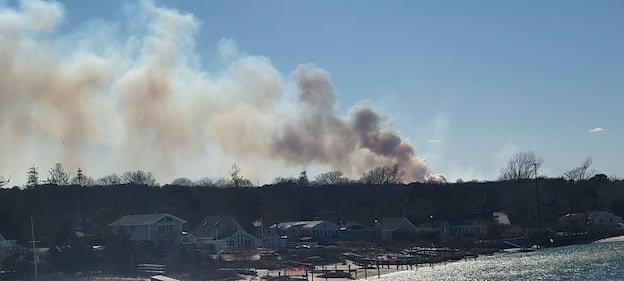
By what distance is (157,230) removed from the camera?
84.9m

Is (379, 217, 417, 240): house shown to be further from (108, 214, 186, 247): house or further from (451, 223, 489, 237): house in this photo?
(108, 214, 186, 247): house

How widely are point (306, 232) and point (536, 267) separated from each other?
116ft

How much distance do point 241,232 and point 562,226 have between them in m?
57.5

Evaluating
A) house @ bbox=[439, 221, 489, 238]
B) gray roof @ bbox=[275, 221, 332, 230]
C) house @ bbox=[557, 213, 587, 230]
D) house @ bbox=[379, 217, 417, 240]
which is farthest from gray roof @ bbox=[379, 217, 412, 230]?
house @ bbox=[557, 213, 587, 230]

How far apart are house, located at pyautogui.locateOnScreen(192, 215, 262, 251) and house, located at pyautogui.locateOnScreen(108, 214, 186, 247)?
3372mm

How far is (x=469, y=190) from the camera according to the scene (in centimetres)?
13812

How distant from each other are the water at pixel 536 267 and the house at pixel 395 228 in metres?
16.9

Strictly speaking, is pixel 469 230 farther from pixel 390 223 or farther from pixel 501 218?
pixel 501 218

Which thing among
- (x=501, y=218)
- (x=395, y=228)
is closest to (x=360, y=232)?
(x=395, y=228)

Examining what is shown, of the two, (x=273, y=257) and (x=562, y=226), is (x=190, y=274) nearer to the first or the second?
(x=273, y=257)

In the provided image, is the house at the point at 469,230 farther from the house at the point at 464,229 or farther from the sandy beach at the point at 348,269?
the sandy beach at the point at 348,269

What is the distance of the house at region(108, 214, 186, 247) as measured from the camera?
84.4 meters

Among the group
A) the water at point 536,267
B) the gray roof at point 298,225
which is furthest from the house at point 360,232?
the water at point 536,267

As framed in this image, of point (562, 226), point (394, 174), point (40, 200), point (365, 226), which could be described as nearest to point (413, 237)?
point (365, 226)
